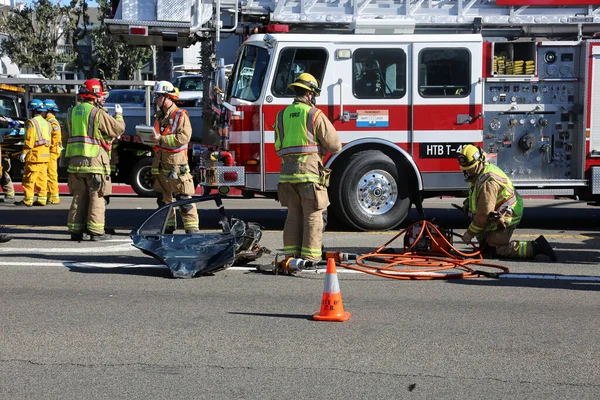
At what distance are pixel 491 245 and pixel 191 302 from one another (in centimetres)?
350

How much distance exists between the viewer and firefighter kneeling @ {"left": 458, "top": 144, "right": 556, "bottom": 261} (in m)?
9.05

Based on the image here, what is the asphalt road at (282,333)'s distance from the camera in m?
5.17

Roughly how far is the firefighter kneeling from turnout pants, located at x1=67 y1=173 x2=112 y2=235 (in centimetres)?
409

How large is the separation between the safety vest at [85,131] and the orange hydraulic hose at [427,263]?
3.43 metres

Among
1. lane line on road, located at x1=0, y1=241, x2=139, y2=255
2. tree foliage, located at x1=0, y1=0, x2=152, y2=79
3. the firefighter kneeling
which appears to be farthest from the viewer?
tree foliage, located at x1=0, y1=0, x2=152, y2=79

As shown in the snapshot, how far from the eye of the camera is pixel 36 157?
1462 cm

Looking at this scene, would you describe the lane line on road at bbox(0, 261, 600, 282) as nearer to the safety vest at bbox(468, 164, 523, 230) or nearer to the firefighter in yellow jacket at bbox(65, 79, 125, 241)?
the safety vest at bbox(468, 164, 523, 230)

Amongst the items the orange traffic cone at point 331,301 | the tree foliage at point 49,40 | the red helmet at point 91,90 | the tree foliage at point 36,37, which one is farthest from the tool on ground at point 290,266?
the tree foliage at point 36,37

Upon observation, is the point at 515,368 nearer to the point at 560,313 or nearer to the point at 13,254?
the point at 560,313

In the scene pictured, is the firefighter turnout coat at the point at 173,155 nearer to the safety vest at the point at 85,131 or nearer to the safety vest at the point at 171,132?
the safety vest at the point at 171,132

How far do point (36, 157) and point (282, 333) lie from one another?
941cm

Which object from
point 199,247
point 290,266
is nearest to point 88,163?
point 199,247

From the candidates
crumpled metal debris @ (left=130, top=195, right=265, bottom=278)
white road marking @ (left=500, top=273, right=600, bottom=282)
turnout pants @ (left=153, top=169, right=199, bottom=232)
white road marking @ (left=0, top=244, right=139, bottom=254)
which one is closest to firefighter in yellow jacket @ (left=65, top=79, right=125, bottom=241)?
white road marking @ (left=0, top=244, right=139, bottom=254)

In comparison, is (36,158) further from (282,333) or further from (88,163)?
(282,333)
